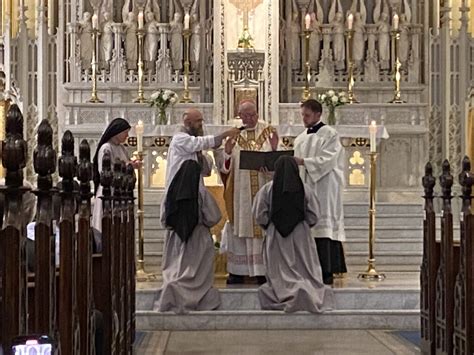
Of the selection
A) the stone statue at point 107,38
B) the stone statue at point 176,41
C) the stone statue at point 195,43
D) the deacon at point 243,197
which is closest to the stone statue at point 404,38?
the stone statue at point 195,43

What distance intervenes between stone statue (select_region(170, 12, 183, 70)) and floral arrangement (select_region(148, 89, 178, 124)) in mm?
1061

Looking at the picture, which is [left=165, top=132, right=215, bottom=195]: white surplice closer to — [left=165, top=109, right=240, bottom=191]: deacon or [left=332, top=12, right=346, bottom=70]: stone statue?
[left=165, top=109, right=240, bottom=191]: deacon

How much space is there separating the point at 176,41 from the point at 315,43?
202 centimetres

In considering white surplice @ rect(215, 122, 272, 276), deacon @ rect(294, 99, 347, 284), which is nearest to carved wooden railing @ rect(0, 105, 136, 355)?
white surplice @ rect(215, 122, 272, 276)

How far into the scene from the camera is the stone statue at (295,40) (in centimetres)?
1513

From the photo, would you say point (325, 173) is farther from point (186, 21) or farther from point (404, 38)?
point (404, 38)

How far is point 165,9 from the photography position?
1523cm

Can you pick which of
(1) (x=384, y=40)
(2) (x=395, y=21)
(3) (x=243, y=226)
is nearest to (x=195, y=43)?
(1) (x=384, y=40)

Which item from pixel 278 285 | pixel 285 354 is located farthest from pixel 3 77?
pixel 285 354

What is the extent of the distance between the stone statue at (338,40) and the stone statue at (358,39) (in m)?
0.16

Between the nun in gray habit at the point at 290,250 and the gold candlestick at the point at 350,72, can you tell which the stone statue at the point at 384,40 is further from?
the nun in gray habit at the point at 290,250

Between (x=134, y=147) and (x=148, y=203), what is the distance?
93cm

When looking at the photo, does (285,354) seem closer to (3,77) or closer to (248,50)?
(248,50)

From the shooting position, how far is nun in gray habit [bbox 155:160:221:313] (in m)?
8.70
